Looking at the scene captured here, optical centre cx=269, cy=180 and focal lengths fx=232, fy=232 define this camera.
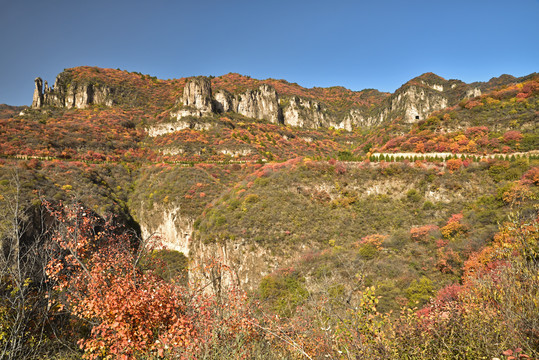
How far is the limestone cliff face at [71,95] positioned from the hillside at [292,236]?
3459cm

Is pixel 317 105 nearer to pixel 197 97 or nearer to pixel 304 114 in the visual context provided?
pixel 304 114

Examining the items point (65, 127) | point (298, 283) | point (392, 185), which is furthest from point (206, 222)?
point (65, 127)

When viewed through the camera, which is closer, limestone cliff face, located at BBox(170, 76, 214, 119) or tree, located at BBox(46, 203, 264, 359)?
tree, located at BBox(46, 203, 264, 359)

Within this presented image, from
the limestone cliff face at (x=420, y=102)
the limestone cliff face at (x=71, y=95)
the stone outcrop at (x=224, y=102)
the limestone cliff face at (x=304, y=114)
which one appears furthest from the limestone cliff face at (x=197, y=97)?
the limestone cliff face at (x=420, y=102)

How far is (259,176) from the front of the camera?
38344 millimetres

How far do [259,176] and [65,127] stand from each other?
74505 mm

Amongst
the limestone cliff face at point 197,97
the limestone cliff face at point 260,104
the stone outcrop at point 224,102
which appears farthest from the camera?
the limestone cliff face at point 260,104

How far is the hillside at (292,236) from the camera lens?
6676 mm

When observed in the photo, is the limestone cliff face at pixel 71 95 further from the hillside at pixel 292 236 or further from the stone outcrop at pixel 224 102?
the stone outcrop at pixel 224 102

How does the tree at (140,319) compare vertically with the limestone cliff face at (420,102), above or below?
below

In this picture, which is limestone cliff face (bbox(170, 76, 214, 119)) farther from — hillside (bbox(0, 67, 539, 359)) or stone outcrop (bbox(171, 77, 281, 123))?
hillside (bbox(0, 67, 539, 359))

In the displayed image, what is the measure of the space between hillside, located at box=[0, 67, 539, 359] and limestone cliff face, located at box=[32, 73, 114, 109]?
34.6 meters

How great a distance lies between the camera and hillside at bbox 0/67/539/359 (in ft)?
21.9

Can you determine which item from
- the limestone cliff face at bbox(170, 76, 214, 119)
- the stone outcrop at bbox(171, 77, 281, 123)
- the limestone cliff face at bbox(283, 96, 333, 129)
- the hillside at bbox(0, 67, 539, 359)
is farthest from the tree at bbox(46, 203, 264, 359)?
the limestone cliff face at bbox(283, 96, 333, 129)
